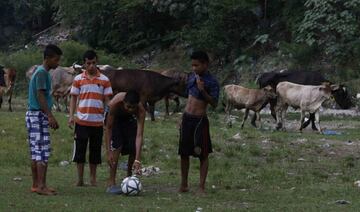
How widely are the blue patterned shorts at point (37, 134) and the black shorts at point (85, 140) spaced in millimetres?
716

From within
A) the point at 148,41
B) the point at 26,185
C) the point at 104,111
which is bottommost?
the point at 26,185

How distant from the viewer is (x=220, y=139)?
17297 millimetres

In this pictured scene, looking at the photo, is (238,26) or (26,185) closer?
(26,185)

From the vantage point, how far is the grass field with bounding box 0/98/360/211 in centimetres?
1003

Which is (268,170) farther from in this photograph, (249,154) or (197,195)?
(197,195)

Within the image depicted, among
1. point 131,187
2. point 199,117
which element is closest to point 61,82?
point 199,117

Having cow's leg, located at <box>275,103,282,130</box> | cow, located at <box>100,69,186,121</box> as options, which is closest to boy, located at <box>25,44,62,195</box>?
cow, located at <box>100,69,186,121</box>

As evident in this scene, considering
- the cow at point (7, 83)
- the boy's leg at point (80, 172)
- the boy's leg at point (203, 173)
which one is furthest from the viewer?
the cow at point (7, 83)

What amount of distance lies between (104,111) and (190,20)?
26.8 meters

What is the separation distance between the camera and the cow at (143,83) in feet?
68.2

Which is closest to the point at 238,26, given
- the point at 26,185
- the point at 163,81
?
the point at 163,81

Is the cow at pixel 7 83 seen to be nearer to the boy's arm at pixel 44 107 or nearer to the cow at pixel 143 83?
the cow at pixel 143 83

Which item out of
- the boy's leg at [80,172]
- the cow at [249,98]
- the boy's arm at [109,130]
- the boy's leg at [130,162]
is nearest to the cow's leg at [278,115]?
the cow at [249,98]

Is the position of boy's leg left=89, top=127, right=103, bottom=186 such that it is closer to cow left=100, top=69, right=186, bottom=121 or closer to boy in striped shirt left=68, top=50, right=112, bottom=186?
boy in striped shirt left=68, top=50, right=112, bottom=186
